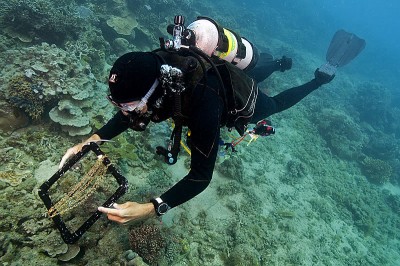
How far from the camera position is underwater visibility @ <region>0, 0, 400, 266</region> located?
2605 mm

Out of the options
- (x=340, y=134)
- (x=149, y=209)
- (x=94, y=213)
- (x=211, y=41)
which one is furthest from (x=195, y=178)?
(x=340, y=134)

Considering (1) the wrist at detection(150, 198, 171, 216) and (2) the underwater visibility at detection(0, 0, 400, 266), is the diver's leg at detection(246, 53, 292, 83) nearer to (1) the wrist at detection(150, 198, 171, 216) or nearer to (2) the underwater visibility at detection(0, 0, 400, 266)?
(2) the underwater visibility at detection(0, 0, 400, 266)

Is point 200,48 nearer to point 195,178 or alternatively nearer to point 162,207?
point 195,178

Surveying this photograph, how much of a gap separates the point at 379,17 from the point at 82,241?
120 metres

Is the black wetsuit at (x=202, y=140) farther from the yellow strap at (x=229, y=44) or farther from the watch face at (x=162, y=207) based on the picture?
the yellow strap at (x=229, y=44)

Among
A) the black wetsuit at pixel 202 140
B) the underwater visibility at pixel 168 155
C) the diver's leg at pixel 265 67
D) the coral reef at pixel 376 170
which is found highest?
the black wetsuit at pixel 202 140

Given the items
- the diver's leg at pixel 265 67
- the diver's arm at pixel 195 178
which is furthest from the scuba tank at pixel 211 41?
the diver's leg at pixel 265 67

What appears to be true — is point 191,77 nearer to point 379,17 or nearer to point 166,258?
point 166,258

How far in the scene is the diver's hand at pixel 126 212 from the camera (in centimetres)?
245

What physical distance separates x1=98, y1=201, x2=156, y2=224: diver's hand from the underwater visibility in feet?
0.05

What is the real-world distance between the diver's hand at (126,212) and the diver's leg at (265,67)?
3.87m

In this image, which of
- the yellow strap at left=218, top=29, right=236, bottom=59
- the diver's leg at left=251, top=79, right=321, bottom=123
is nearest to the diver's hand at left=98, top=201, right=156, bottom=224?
the yellow strap at left=218, top=29, right=236, bottom=59

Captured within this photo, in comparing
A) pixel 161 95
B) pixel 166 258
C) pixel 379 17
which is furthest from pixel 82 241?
pixel 379 17


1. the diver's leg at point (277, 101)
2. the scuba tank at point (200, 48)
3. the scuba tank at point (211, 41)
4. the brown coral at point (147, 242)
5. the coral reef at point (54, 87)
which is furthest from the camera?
the coral reef at point (54, 87)
